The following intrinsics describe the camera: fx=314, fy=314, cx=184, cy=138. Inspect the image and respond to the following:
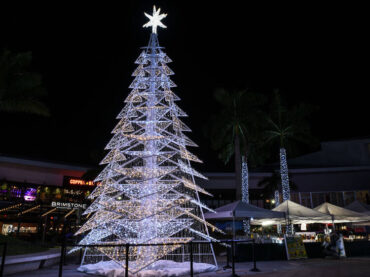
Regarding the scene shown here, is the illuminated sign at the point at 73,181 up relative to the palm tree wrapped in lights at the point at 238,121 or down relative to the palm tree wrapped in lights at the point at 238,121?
down

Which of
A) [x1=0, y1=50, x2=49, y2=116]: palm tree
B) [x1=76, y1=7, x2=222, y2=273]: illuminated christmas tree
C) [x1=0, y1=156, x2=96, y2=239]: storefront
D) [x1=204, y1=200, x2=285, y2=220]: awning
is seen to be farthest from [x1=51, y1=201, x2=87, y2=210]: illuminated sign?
[x1=204, y1=200, x2=285, y2=220]: awning

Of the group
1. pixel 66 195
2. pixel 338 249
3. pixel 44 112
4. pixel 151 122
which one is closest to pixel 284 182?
pixel 338 249

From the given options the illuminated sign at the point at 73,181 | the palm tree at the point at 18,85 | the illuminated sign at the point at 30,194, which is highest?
the palm tree at the point at 18,85

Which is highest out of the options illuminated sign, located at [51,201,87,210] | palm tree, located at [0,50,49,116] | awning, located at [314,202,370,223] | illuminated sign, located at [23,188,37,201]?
palm tree, located at [0,50,49,116]

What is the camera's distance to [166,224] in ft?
36.6

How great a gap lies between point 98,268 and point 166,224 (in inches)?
114

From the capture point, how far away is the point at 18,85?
17.6m

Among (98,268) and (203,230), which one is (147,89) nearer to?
(203,230)

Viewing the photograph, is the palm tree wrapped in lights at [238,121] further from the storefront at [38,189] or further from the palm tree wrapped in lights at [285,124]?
the storefront at [38,189]

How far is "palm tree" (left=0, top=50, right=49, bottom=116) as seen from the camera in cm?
1731

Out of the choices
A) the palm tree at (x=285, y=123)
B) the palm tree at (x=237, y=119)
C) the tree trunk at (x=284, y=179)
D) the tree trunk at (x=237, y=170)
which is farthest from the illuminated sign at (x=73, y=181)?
the tree trunk at (x=284, y=179)

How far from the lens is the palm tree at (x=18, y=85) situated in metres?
17.3

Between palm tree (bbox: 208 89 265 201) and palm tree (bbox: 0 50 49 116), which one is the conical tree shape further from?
palm tree (bbox: 208 89 265 201)

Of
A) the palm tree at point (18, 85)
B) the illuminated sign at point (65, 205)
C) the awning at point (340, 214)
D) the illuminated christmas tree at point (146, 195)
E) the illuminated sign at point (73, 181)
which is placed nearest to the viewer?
the illuminated christmas tree at point (146, 195)
